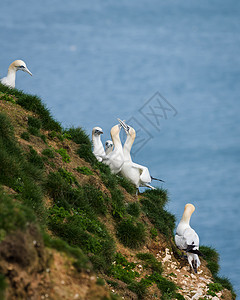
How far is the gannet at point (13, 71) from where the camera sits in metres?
19.4

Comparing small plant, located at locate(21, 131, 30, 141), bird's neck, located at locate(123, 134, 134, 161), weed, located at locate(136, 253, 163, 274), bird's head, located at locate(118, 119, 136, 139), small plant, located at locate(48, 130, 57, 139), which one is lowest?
weed, located at locate(136, 253, 163, 274)

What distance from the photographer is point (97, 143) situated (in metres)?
18.8

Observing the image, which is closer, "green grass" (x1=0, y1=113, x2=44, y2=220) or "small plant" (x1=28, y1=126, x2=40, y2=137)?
"green grass" (x1=0, y1=113, x2=44, y2=220)

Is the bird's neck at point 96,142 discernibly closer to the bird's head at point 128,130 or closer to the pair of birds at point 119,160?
the pair of birds at point 119,160

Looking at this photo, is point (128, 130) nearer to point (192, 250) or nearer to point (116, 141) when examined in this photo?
point (116, 141)

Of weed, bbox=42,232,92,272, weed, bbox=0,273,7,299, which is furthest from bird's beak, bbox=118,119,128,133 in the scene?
weed, bbox=0,273,7,299

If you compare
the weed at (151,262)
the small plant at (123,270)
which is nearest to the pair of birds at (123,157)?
the weed at (151,262)

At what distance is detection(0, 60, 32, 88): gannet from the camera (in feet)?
63.7

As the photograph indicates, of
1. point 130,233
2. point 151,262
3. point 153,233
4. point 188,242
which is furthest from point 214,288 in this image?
point 130,233

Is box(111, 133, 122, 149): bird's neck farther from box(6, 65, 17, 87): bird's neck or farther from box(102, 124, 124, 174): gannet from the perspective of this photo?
box(6, 65, 17, 87): bird's neck

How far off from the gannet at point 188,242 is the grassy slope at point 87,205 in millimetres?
393

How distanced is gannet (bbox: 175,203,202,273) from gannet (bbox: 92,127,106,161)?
391 cm

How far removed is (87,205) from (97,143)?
5.05 m

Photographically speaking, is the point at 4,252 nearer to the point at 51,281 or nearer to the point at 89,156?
the point at 51,281
